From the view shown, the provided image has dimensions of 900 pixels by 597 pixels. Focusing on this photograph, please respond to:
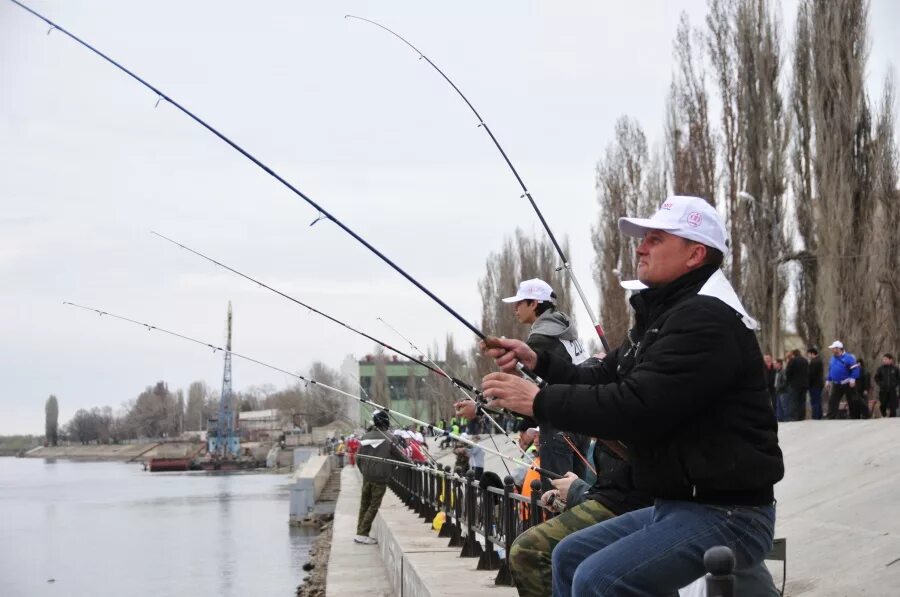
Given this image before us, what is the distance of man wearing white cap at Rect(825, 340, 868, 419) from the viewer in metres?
19.9

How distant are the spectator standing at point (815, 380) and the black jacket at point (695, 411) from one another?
1835cm

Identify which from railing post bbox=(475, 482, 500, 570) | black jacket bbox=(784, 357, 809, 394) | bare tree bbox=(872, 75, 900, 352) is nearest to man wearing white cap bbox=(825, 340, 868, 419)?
black jacket bbox=(784, 357, 809, 394)

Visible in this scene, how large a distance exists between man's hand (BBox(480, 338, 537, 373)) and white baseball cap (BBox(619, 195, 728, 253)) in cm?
60

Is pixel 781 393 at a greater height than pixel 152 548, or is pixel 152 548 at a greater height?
pixel 781 393

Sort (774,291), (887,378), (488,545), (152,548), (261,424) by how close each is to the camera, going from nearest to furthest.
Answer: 1. (488,545)
2. (887,378)
3. (774,291)
4. (152,548)
5. (261,424)

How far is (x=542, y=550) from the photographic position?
4.21m

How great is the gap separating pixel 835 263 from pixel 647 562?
2437 cm

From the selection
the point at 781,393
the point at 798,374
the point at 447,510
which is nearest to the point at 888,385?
the point at 798,374

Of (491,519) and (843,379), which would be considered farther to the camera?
(843,379)

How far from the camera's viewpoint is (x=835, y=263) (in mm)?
26047

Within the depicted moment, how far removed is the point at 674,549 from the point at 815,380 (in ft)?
62.0

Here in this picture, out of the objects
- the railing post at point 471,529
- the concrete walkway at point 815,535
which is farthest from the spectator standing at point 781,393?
the railing post at point 471,529

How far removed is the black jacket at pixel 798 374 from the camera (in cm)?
2077

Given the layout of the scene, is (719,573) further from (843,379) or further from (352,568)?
(843,379)
